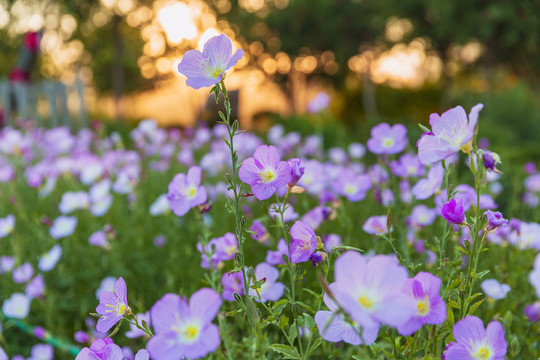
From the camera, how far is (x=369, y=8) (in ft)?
53.8

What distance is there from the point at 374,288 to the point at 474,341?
0.86 ft

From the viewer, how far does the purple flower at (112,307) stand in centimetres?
76

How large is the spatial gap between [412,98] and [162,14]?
887 cm

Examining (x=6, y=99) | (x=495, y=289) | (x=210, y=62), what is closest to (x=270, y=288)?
(x=210, y=62)

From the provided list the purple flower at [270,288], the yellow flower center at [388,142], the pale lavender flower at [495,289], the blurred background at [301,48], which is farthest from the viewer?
the blurred background at [301,48]

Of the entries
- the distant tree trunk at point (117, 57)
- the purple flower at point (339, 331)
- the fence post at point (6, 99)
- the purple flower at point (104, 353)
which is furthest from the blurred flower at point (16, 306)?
the distant tree trunk at point (117, 57)

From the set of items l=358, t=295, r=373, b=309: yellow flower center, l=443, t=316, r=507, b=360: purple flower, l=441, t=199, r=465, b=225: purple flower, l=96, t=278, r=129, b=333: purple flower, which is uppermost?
l=358, t=295, r=373, b=309: yellow flower center

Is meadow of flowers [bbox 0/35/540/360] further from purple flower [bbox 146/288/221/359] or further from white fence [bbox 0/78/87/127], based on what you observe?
white fence [bbox 0/78/87/127]

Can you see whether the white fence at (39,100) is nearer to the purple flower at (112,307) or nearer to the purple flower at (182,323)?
the purple flower at (112,307)

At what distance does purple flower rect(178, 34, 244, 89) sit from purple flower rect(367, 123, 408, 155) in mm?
630

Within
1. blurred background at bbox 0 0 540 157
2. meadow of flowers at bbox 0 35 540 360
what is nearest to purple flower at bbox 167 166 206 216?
meadow of flowers at bbox 0 35 540 360

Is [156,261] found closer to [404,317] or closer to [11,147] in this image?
[11,147]

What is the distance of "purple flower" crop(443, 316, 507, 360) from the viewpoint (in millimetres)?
681

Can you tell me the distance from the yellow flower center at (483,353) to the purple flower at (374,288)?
24 cm
